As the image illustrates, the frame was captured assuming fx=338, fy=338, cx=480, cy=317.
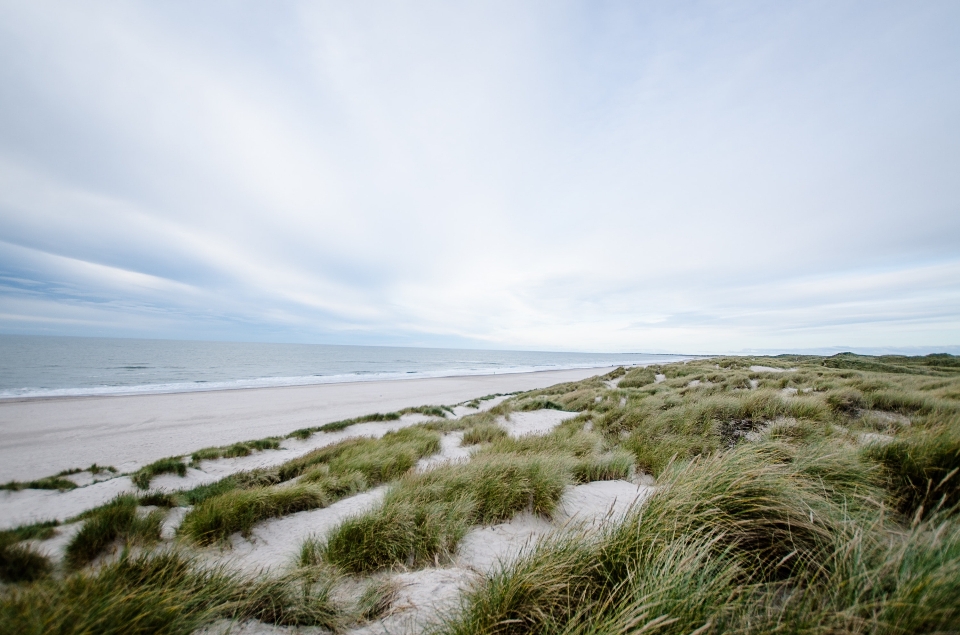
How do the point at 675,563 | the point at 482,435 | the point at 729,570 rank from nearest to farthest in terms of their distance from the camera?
the point at 729,570 → the point at 675,563 → the point at 482,435

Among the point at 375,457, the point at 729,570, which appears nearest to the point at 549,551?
the point at 729,570

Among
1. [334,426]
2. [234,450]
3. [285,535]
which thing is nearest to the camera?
[285,535]

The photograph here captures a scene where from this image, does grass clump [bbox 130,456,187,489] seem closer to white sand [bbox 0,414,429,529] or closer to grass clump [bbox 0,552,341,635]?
white sand [bbox 0,414,429,529]

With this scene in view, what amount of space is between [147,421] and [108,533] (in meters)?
16.3

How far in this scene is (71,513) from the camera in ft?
17.3

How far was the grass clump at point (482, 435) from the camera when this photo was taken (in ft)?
27.2

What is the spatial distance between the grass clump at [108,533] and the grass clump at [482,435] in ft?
18.9

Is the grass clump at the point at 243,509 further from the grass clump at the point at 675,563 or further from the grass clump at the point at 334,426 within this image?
the grass clump at the point at 334,426

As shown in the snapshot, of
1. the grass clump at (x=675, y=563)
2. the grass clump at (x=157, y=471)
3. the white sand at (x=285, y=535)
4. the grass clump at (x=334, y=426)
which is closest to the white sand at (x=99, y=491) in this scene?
the grass clump at (x=157, y=471)

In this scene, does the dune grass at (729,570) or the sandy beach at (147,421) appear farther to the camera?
the sandy beach at (147,421)

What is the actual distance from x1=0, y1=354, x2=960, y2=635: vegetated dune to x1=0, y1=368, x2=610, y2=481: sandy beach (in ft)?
28.0

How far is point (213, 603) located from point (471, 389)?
2740 centimetres

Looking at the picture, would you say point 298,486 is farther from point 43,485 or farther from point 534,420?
point 534,420

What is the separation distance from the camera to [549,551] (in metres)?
2.24
